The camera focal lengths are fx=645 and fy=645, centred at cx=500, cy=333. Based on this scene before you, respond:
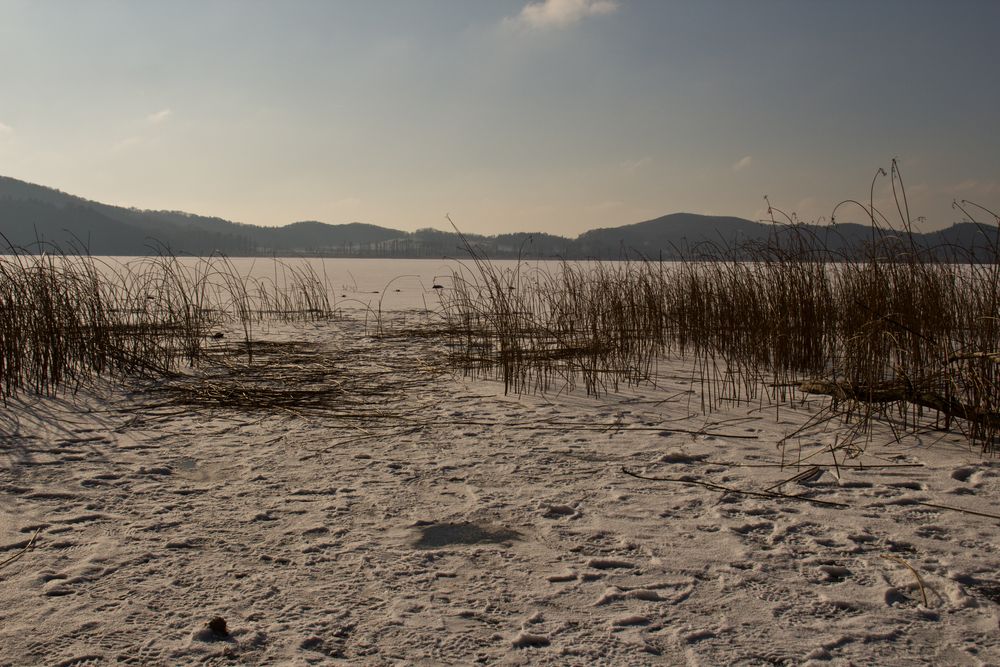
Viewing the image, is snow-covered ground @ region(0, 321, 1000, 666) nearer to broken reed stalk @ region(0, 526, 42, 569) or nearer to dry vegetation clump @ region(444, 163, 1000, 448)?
broken reed stalk @ region(0, 526, 42, 569)

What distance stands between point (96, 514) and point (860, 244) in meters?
4.05

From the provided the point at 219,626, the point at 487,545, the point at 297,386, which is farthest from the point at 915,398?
the point at 297,386

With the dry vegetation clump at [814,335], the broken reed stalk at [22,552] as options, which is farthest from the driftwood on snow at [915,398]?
the broken reed stalk at [22,552]

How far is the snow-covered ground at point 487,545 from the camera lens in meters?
1.08

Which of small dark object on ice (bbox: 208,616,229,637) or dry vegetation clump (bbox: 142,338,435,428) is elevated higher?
dry vegetation clump (bbox: 142,338,435,428)

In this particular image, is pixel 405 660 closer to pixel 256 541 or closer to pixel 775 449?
pixel 256 541

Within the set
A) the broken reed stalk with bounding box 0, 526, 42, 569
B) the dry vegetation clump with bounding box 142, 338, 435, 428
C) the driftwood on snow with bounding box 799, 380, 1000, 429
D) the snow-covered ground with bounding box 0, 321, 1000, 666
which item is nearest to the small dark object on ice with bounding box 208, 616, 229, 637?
the snow-covered ground with bounding box 0, 321, 1000, 666

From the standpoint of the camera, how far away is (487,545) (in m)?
1.48

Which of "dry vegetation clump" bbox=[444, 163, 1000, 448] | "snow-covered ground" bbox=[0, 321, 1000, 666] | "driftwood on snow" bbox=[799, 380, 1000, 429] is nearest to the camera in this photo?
"snow-covered ground" bbox=[0, 321, 1000, 666]

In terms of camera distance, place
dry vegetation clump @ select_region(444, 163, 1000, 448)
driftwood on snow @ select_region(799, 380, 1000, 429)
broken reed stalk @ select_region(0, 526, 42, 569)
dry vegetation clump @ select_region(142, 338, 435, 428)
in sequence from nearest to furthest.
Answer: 1. broken reed stalk @ select_region(0, 526, 42, 569)
2. driftwood on snow @ select_region(799, 380, 1000, 429)
3. dry vegetation clump @ select_region(444, 163, 1000, 448)
4. dry vegetation clump @ select_region(142, 338, 435, 428)

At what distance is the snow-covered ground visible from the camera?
3.54 ft

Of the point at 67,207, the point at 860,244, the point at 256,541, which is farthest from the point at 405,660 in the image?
the point at 67,207

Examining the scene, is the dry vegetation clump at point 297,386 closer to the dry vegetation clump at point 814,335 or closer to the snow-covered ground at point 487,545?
the snow-covered ground at point 487,545

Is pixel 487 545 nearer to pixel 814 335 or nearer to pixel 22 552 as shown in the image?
pixel 22 552
